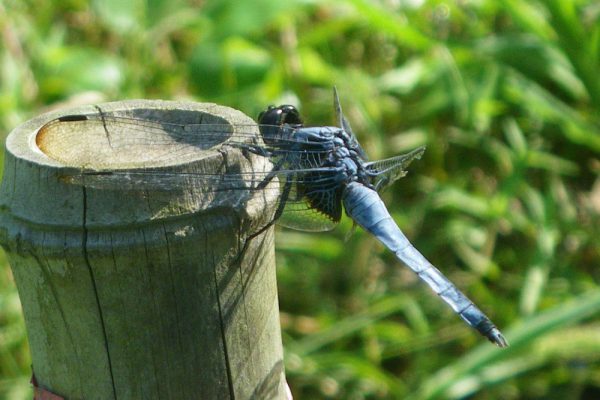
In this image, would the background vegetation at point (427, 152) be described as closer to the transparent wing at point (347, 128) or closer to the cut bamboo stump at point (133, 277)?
the transparent wing at point (347, 128)

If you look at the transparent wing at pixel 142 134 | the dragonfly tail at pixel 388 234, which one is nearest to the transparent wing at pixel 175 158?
the transparent wing at pixel 142 134

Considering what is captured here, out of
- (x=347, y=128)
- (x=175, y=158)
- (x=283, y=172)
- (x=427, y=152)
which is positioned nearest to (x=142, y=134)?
(x=175, y=158)

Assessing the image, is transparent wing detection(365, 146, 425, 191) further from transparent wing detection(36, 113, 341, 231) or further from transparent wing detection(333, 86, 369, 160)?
transparent wing detection(36, 113, 341, 231)

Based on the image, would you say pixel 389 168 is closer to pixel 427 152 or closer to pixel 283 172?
pixel 283 172

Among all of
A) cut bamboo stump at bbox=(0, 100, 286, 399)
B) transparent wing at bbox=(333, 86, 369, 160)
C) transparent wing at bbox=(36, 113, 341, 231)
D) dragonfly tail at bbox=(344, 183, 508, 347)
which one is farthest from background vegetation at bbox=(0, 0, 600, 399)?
cut bamboo stump at bbox=(0, 100, 286, 399)

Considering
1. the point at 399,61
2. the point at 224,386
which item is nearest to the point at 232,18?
the point at 399,61

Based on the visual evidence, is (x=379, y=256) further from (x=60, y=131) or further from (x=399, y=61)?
(x=60, y=131)
